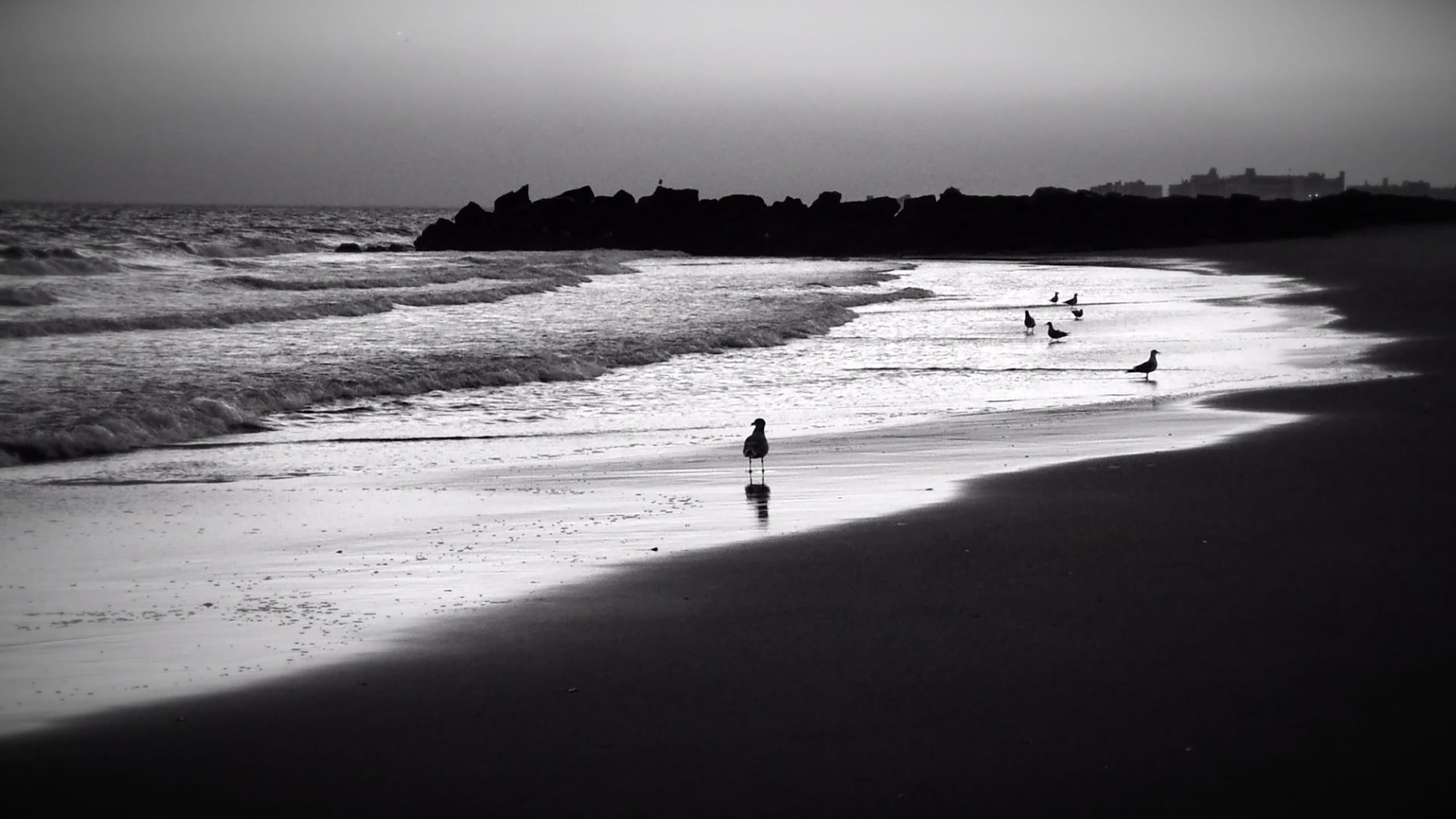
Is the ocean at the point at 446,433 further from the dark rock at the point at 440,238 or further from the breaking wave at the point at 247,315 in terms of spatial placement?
the dark rock at the point at 440,238

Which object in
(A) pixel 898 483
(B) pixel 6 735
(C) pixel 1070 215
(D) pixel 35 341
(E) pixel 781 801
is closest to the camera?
(E) pixel 781 801

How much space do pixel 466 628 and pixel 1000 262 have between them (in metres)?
52.6

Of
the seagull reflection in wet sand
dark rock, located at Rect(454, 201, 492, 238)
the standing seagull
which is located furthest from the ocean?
dark rock, located at Rect(454, 201, 492, 238)

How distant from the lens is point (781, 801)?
3.31 metres

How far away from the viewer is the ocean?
17.5 feet

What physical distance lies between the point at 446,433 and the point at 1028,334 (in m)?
12.4

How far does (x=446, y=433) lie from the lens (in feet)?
35.3

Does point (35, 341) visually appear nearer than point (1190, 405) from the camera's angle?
No

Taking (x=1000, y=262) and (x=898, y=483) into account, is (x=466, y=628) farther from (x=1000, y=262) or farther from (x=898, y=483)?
(x=1000, y=262)

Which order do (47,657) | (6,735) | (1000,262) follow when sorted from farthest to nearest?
(1000,262) < (47,657) < (6,735)

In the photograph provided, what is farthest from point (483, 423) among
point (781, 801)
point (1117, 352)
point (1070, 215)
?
point (1070, 215)

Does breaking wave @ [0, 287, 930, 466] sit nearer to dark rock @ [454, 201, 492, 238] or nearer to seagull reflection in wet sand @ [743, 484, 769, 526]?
seagull reflection in wet sand @ [743, 484, 769, 526]

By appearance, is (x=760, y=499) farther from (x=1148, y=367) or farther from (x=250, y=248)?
(x=250, y=248)

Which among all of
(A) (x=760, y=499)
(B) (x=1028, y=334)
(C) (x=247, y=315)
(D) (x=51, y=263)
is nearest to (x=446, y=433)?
(A) (x=760, y=499)
